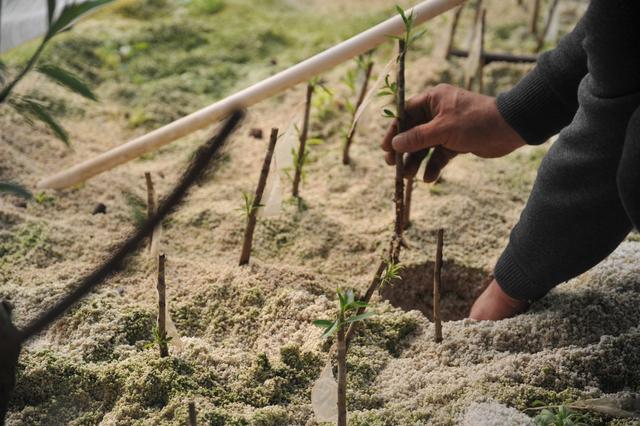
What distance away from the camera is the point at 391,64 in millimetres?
1826

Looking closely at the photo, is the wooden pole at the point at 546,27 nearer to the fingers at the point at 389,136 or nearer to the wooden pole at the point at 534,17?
the wooden pole at the point at 534,17

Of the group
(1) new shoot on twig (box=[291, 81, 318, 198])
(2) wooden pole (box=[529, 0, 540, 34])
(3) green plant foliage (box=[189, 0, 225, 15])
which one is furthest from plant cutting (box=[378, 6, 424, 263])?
(3) green plant foliage (box=[189, 0, 225, 15])

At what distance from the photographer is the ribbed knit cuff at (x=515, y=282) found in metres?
1.79

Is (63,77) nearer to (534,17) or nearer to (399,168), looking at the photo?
(399,168)

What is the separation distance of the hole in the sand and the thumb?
40 cm

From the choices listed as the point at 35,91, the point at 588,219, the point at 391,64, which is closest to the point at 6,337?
the point at 391,64

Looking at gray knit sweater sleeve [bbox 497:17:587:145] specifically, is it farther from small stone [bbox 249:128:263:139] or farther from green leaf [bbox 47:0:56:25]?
green leaf [bbox 47:0:56:25]

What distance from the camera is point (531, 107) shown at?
1896 millimetres

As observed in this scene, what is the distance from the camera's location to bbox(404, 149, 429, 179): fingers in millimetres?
2008

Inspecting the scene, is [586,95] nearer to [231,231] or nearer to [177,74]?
[231,231]

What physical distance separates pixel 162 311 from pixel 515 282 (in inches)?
34.2

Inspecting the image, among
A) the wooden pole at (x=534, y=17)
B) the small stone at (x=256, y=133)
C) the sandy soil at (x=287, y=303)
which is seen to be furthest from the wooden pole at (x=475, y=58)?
the small stone at (x=256, y=133)

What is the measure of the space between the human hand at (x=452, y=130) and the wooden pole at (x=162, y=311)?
67cm

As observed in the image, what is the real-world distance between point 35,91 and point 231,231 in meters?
1.10
